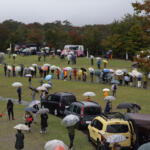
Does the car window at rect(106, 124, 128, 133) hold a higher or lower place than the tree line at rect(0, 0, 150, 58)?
lower

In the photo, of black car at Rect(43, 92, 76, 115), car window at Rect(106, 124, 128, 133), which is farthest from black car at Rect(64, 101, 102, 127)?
car window at Rect(106, 124, 128, 133)

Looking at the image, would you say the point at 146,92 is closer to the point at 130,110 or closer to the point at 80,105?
the point at 130,110

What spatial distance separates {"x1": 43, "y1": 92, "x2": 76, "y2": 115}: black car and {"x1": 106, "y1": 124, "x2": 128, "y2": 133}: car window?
7595 millimetres

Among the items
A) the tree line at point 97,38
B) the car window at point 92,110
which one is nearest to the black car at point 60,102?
the car window at point 92,110

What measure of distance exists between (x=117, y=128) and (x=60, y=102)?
8.27m

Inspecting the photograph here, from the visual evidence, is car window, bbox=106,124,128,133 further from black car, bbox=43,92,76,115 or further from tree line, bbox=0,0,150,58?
tree line, bbox=0,0,150,58

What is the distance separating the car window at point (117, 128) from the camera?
525 inches

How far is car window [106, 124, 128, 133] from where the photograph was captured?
43.7 feet

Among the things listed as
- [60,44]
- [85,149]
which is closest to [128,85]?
[85,149]

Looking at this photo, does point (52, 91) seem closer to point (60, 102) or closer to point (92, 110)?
point (60, 102)

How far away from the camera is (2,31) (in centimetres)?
9112

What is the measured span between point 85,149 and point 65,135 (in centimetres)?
241

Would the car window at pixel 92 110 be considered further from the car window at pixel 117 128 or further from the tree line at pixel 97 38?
the tree line at pixel 97 38

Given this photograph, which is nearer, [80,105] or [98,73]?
[80,105]
